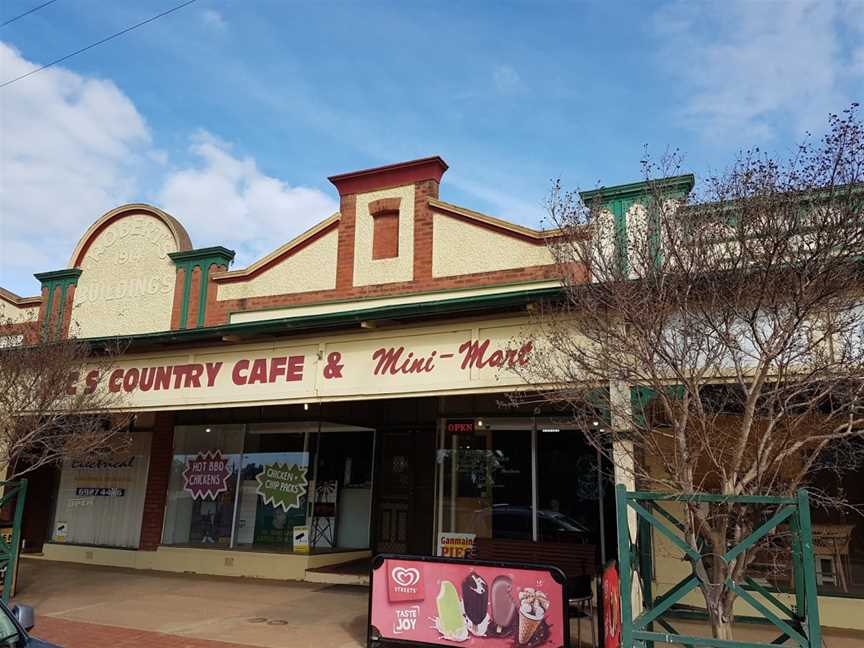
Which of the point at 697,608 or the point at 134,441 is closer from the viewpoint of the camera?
the point at 697,608

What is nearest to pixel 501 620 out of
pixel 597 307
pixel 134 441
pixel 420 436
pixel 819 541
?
pixel 597 307

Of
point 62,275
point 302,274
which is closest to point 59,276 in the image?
point 62,275

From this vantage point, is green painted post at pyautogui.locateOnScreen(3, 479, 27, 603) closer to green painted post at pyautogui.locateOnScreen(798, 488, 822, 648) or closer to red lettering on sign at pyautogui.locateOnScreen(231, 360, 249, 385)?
red lettering on sign at pyautogui.locateOnScreen(231, 360, 249, 385)

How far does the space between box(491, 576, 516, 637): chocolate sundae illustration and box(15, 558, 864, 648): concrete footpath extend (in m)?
1.97

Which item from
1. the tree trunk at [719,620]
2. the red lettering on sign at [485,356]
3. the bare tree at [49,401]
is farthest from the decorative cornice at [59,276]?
the tree trunk at [719,620]

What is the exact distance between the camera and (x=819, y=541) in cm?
999

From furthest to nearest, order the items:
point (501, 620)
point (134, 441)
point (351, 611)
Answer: point (134, 441), point (351, 611), point (501, 620)

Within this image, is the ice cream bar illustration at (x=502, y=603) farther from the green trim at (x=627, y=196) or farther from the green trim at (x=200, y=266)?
the green trim at (x=200, y=266)

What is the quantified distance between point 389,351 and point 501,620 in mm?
3690

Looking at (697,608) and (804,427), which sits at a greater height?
(804,427)

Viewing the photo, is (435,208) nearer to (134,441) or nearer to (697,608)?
(697,608)

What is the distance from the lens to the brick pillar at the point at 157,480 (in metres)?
14.6

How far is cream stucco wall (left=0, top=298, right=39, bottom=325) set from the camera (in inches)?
640

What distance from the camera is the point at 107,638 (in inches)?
334
